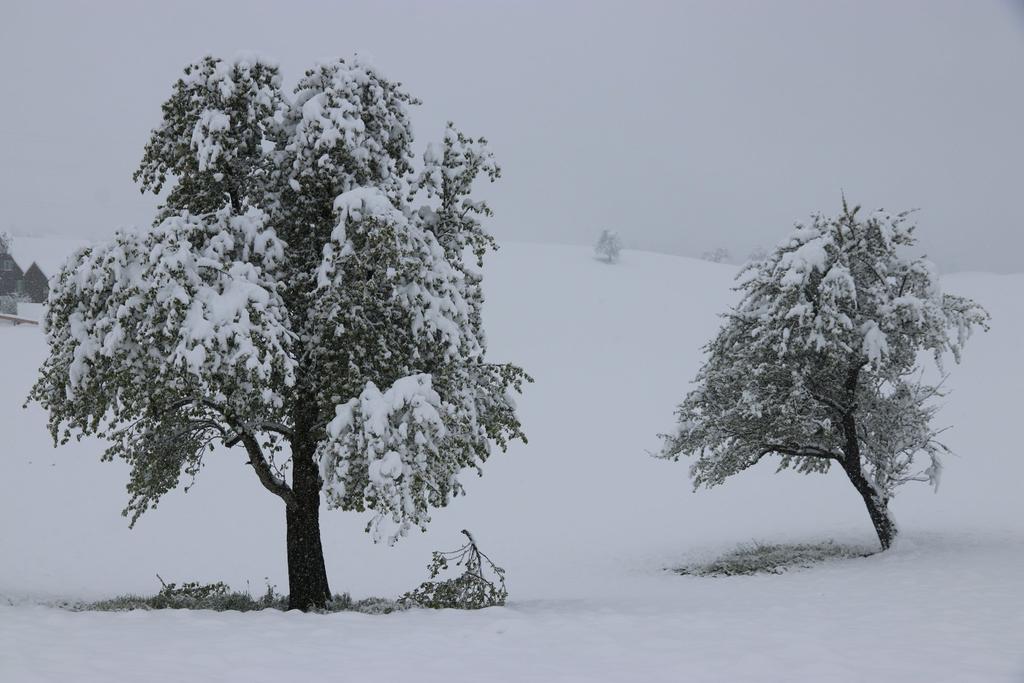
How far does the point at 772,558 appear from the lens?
19.6 m

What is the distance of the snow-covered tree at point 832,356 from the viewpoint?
17.1m

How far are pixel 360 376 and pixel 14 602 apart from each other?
8.47 metres

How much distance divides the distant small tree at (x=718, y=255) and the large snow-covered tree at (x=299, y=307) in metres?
123

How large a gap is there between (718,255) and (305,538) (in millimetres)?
125930

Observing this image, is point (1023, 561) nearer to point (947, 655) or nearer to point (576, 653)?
point (947, 655)

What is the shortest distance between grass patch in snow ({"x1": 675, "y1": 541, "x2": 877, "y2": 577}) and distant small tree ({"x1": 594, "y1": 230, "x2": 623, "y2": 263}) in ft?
247

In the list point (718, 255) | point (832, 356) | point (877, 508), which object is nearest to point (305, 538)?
point (832, 356)

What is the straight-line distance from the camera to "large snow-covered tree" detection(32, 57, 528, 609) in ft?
33.8

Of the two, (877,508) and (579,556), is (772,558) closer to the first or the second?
(877,508)

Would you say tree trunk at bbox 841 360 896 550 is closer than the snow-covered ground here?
No

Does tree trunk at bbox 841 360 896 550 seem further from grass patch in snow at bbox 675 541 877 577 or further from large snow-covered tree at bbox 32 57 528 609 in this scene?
large snow-covered tree at bbox 32 57 528 609

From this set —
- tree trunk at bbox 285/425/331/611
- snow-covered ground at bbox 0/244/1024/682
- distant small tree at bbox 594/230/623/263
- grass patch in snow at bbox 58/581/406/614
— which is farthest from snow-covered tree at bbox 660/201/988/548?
distant small tree at bbox 594/230/623/263

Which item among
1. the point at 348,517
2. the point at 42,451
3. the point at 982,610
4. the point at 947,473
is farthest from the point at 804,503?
the point at 42,451

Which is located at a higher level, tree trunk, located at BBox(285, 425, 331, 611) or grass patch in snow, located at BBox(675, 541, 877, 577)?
tree trunk, located at BBox(285, 425, 331, 611)
